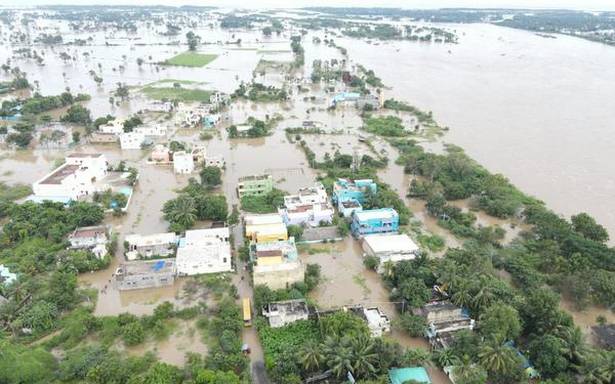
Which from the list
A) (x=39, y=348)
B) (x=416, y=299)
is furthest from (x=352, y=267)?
(x=39, y=348)

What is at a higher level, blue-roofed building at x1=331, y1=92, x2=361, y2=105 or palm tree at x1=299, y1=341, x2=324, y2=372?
blue-roofed building at x1=331, y1=92, x2=361, y2=105

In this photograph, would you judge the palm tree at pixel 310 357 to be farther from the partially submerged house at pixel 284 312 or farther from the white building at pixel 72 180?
the white building at pixel 72 180

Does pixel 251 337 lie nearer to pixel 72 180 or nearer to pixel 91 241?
pixel 91 241

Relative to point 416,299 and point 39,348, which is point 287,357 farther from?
point 39,348

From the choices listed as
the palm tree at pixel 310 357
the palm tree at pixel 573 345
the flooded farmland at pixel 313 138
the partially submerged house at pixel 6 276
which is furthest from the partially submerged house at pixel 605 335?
the partially submerged house at pixel 6 276

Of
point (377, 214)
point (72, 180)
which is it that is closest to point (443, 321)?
point (377, 214)

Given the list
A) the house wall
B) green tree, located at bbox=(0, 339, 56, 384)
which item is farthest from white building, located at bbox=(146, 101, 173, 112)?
green tree, located at bbox=(0, 339, 56, 384)

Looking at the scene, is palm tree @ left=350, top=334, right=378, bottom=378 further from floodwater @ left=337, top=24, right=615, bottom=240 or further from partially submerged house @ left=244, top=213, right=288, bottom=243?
floodwater @ left=337, top=24, right=615, bottom=240

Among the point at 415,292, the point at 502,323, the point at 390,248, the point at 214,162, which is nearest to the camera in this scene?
the point at 502,323
